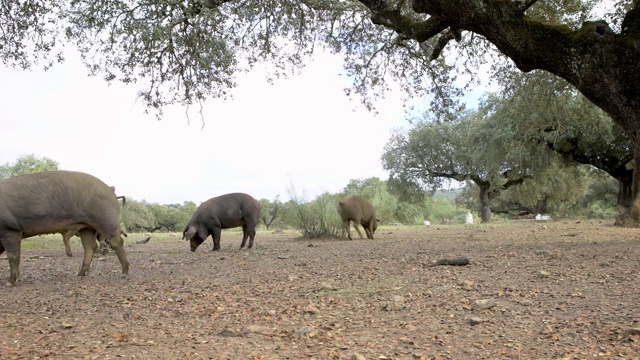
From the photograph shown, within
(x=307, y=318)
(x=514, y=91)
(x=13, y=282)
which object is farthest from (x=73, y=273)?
(x=514, y=91)

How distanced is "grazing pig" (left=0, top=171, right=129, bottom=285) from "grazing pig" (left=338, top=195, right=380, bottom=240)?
8458 millimetres

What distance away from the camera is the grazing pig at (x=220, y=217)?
11.9 m

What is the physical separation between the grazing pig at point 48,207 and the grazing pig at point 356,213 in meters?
8.46

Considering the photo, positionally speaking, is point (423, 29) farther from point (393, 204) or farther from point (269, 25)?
point (393, 204)

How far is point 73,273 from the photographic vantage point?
8070mm

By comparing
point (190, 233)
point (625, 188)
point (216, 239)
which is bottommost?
point (216, 239)

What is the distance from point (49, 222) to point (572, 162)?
20269mm

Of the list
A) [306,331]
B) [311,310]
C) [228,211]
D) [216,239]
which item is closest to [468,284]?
[311,310]

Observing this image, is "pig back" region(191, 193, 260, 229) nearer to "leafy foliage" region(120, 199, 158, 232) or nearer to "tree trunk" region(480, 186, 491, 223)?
"tree trunk" region(480, 186, 491, 223)

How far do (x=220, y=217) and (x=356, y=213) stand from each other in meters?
4.28

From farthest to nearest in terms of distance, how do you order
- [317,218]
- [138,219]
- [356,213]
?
[138,219], [317,218], [356,213]

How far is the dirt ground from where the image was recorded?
356 cm

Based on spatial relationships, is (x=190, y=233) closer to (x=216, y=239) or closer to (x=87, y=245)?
(x=216, y=239)

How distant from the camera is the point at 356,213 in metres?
14.7
